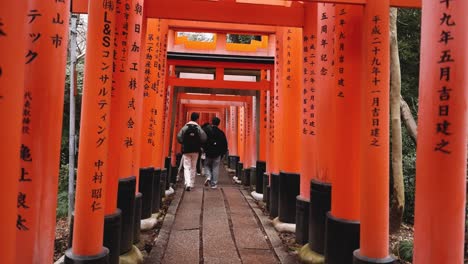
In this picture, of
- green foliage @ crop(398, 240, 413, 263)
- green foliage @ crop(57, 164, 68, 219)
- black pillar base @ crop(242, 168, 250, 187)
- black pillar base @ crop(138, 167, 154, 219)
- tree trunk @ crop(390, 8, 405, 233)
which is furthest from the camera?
black pillar base @ crop(242, 168, 250, 187)

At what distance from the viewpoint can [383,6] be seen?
3.46 m

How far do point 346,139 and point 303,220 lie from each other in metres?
1.59

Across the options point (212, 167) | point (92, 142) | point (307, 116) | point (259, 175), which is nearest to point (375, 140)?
point (307, 116)

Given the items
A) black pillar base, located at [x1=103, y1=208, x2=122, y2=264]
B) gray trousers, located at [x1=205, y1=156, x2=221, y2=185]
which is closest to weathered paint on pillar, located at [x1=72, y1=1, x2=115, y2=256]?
black pillar base, located at [x1=103, y1=208, x2=122, y2=264]

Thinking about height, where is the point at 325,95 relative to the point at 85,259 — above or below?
above

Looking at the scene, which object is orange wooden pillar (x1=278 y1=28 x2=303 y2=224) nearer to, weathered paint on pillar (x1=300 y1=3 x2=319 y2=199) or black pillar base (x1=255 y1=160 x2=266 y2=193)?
weathered paint on pillar (x1=300 y1=3 x2=319 y2=199)

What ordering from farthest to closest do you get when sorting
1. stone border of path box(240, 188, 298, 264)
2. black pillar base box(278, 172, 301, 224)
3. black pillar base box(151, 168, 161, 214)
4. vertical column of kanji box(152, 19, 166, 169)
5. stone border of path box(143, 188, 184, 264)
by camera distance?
1. black pillar base box(151, 168, 161, 214)
2. vertical column of kanji box(152, 19, 166, 169)
3. black pillar base box(278, 172, 301, 224)
4. stone border of path box(240, 188, 298, 264)
5. stone border of path box(143, 188, 184, 264)

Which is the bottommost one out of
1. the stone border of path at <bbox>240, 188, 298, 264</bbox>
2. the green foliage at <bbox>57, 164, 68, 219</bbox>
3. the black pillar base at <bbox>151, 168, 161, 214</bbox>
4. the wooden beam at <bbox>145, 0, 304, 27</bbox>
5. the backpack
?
the green foliage at <bbox>57, 164, 68, 219</bbox>

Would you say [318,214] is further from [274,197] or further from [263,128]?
[263,128]

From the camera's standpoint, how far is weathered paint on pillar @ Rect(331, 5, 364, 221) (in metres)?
3.93

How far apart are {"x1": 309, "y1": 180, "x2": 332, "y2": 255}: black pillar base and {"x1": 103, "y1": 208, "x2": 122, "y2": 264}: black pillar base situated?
221 cm

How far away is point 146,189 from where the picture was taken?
6508 millimetres

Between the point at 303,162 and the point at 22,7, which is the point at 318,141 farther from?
the point at 22,7

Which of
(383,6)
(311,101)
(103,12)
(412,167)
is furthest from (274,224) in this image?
(412,167)
